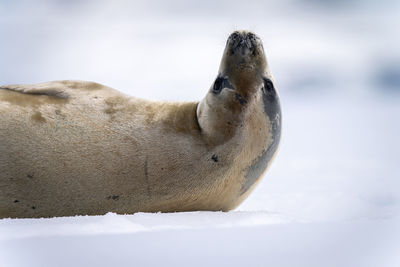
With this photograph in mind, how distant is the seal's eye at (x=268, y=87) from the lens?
136 inches

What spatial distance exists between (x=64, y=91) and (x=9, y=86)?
0.37m

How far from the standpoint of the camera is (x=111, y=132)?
10.8ft

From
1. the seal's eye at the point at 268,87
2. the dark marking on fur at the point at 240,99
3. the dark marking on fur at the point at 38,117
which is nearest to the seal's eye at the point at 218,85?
the dark marking on fur at the point at 240,99

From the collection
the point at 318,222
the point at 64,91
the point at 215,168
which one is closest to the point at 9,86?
the point at 64,91

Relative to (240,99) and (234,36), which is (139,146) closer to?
(240,99)

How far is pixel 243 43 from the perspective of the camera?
3.48m

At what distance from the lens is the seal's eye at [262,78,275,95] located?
11.4ft

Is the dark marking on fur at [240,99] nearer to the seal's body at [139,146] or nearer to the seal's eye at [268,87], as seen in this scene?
the seal's body at [139,146]

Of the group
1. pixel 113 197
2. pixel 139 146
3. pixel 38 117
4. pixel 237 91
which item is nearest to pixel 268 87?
pixel 237 91

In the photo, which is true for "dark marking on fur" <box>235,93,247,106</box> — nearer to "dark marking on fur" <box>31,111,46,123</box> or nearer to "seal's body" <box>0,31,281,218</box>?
"seal's body" <box>0,31,281,218</box>

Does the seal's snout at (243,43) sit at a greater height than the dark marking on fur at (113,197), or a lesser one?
greater

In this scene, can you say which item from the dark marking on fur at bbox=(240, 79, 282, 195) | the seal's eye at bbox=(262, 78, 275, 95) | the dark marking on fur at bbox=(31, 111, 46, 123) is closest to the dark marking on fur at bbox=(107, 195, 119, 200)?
the dark marking on fur at bbox=(31, 111, 46, 123)

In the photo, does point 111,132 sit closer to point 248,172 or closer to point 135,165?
point 135,165

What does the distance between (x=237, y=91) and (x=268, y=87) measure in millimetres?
213
